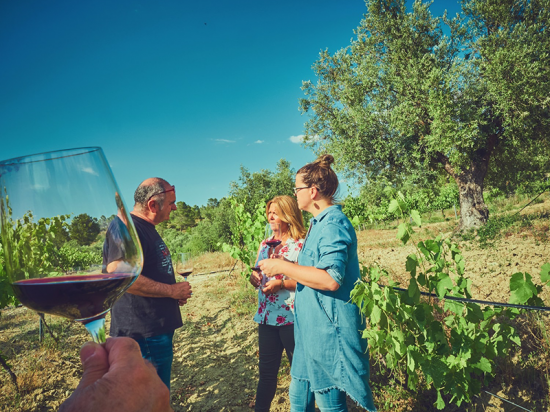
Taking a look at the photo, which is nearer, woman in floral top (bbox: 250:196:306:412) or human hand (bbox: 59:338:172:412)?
human hand (bbox: 59:338:172:412)

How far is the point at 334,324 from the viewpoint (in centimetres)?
182

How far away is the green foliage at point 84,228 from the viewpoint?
2.06ft

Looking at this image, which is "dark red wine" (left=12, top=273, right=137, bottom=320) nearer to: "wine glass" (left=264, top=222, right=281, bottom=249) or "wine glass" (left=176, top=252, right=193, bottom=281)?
"wine glass" (left=176, top=252, right=193, bottom=281)

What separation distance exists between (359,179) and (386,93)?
10.8ft

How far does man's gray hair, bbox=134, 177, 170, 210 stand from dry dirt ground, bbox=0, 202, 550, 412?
2459 millimetres

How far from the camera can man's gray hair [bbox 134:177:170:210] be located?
235 centimetres

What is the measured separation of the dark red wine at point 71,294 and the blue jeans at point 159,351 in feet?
5.53

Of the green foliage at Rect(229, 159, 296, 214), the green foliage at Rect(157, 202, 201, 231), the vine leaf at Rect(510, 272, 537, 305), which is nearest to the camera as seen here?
the vine leaf at Rect(510, 272, 537, 305)

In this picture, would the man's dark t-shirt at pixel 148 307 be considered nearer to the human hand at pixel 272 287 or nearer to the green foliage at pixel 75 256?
the human hand at pixel 272 287

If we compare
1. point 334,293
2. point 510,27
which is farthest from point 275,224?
point 510,27

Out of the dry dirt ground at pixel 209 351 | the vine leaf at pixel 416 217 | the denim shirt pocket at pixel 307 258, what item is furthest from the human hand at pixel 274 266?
the dry dirt ground at pixel 209 351

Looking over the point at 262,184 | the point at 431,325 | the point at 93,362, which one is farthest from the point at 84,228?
the point at 262,184

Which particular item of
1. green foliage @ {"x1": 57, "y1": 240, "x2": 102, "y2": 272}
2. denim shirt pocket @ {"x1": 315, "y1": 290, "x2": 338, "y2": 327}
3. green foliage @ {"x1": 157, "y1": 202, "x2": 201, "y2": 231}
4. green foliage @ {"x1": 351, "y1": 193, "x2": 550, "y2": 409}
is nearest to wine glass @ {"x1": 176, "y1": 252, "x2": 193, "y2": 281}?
denim shirt pocket @ {"x1": 315, "y1": 290, "x2": 338, "y2": 327}

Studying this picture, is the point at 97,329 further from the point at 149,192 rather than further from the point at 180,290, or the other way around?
the point at 149,192
